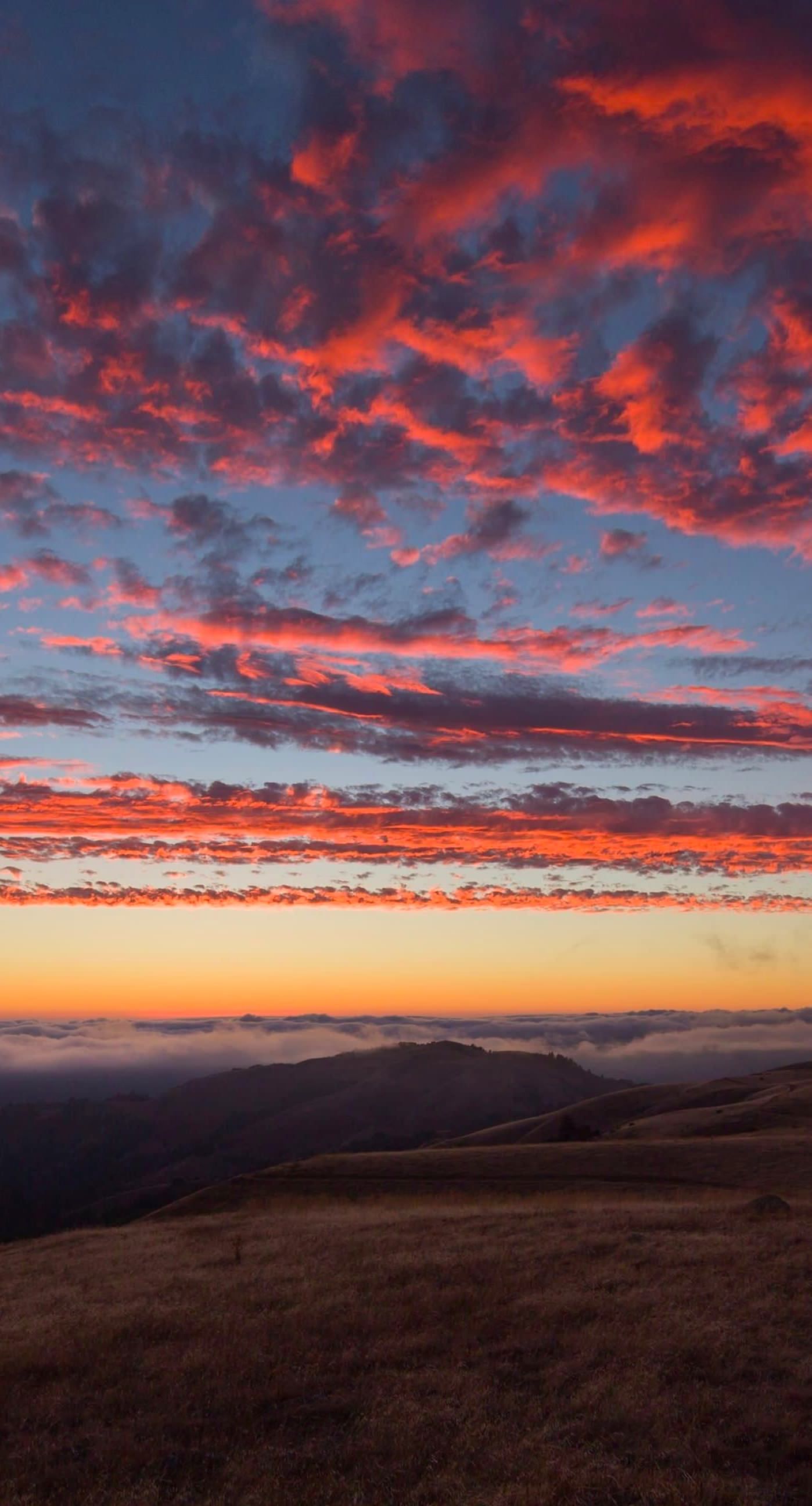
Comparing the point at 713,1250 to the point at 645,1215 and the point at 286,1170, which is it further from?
the point at 286,1170

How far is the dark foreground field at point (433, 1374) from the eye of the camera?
13.7 m

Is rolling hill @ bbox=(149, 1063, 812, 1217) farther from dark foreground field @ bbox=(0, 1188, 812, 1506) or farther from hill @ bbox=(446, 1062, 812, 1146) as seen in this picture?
dark foreground field @ bbox=(0, 1188, 812, 1506)

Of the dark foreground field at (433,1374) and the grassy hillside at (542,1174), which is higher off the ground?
the dark foreground field at (433,1374)

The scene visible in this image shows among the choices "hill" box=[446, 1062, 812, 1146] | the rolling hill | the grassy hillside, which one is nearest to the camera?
the grassy hillside

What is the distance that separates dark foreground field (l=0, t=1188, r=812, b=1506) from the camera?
13.7 metres

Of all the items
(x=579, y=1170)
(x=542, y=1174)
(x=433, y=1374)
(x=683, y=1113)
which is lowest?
(x=683, y=1113)

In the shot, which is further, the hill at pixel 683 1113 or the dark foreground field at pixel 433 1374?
the hill at pixel 683 1113

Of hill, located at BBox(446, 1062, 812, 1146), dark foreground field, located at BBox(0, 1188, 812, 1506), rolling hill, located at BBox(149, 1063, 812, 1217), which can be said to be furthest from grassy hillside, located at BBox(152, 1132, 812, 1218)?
dark foreground field, located at BBox(0, 1188, 812, 1506)

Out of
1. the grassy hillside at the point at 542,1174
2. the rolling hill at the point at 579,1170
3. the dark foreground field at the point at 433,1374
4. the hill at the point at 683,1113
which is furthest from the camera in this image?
the hill at the point at 683,1113

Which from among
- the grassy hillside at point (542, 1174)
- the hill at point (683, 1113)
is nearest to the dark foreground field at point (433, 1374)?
the grassy hillside at point (542, 1174)

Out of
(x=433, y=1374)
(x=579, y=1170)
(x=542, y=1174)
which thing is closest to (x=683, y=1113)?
(x=579, y=1170)

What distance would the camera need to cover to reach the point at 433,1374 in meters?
17.8

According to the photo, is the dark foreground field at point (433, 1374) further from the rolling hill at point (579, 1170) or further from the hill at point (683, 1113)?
the hill at point (683, 1113)

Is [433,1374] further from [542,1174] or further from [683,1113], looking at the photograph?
[683,1113]
